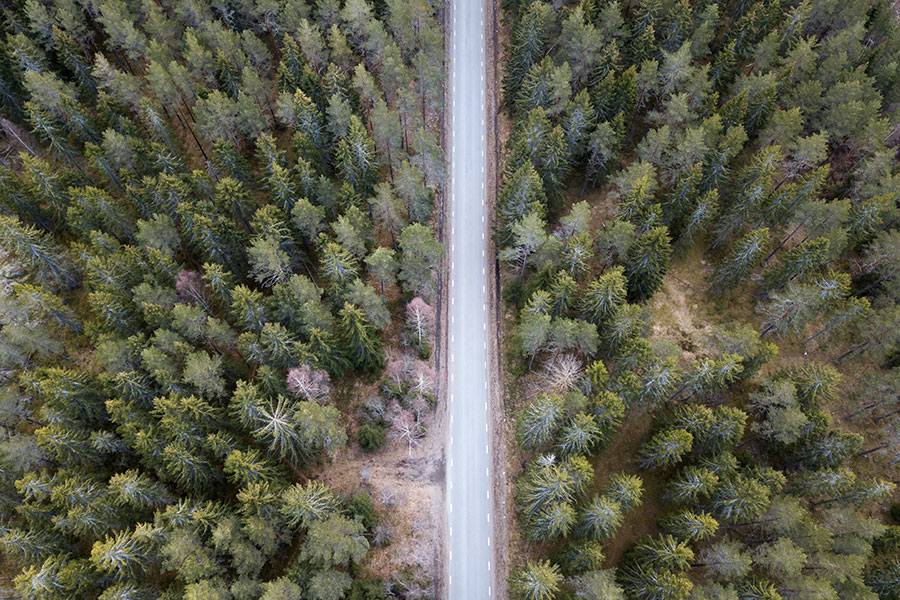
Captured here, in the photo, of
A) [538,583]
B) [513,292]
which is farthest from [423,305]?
[538,583]

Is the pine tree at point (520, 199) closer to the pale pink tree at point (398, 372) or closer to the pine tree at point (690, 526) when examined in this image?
the pale pink tree at point (398, 372)

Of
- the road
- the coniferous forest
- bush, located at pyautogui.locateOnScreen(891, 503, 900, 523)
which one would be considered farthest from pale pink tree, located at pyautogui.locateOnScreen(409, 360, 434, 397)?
bush, located at pyautogui.locateOnScreen(891, 503, 900, 523)

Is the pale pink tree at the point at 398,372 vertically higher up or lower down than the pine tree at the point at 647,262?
lower down

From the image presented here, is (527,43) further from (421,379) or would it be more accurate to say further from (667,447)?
(667,447)

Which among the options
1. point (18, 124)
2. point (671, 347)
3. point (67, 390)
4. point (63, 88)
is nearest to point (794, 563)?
point (671, 347)

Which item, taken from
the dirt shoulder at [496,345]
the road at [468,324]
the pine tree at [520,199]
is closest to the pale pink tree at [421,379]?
the road at [468,324]
